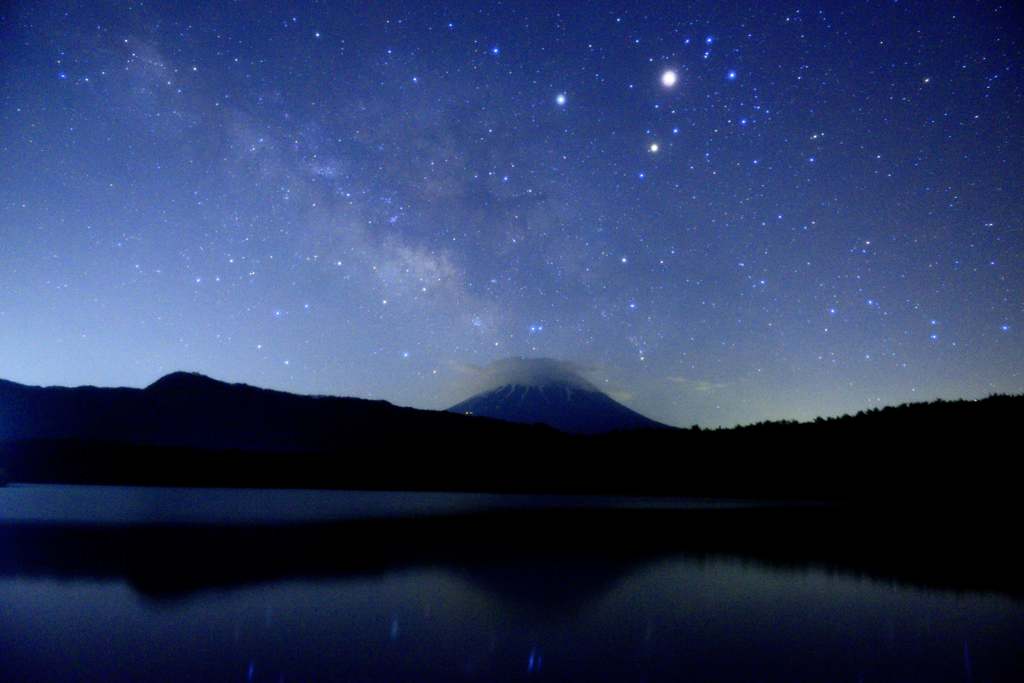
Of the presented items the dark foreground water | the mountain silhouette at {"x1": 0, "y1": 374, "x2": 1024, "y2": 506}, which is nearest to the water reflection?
the dark foreground water

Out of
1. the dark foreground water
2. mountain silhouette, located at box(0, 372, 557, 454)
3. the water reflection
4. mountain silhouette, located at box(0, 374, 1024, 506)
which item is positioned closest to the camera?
the water reflection

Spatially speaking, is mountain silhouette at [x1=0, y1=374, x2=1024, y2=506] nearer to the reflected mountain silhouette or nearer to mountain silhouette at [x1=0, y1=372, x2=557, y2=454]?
mountain silhouette at [x1=0, y1=372, x2=557, y2=454]

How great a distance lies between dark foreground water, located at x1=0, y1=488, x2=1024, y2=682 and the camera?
20.4 ft

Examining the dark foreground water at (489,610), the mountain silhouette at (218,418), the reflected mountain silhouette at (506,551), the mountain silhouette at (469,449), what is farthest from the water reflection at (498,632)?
the mountain silhouette at (218,418)

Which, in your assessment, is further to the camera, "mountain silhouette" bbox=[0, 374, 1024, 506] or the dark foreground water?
"mountain silhouette" bbox=[0, 374, 1024, 506]

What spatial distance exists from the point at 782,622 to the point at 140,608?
8774mm

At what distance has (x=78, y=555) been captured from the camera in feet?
42.1

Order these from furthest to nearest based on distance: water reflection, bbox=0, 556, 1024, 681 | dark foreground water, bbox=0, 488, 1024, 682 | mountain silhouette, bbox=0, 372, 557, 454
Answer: mountain silhouette, bbox=0, 372, 557, 454
dark foreground water, bbox=0, 488, 1024, 682
water reflection, bbox=0, 556, 1024, 681

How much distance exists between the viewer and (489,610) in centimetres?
860

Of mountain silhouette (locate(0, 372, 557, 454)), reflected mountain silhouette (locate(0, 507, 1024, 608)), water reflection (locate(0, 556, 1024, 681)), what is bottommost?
reflected mountain silhouette (locate(0, 507, 1024, 608))

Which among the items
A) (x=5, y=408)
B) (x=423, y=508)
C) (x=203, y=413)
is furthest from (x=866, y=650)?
(x=5, y=408)

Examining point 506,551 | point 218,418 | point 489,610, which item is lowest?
point 506,551

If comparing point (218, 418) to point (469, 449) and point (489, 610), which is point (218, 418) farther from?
point (489, 610)

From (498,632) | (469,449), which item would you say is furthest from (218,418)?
(498,632)
